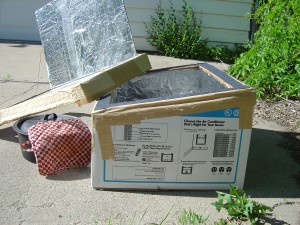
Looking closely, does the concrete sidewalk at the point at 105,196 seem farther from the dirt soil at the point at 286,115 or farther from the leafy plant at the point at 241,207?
the dirt soil at the point at 286,115

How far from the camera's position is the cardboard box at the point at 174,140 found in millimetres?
2707

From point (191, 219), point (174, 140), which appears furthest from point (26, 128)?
point (191, 219)

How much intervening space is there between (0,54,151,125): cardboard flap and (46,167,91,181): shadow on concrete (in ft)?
1.67

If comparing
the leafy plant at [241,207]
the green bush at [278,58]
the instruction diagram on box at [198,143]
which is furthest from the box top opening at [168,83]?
the green bush at [278,58]

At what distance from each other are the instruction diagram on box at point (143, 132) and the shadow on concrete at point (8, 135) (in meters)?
1.32

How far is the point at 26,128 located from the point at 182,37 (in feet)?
11.4

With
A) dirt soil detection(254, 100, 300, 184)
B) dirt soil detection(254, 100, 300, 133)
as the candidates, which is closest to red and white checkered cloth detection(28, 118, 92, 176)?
dirt soil detection(254, 100, 300, 184)

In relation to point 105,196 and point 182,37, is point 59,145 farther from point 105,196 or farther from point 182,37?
point 182,37

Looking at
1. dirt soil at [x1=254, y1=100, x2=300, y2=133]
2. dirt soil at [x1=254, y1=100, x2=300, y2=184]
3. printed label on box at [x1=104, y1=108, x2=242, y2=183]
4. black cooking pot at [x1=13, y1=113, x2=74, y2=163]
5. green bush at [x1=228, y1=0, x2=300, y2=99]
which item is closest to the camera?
printed label on box at [x1=104, y1=108, x2=242, y2=183]

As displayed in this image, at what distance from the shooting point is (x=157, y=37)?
251 inches

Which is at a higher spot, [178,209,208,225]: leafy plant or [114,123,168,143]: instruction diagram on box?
[114,123,168,143]: instruction diagram on box

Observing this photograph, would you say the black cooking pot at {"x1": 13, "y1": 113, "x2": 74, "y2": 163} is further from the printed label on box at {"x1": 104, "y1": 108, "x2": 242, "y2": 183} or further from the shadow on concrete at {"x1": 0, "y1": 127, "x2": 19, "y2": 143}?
the printed label on box at {"x1": 104, "y1": 108, "x2": 242, "y2": 183}

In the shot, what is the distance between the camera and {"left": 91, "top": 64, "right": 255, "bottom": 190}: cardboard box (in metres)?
2.71

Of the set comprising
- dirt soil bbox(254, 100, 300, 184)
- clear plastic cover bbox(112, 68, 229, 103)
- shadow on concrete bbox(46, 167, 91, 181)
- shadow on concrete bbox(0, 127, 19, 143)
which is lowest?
shadow on concrete bbox(46, 167, 91, 181)
